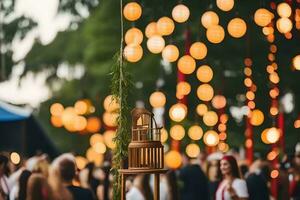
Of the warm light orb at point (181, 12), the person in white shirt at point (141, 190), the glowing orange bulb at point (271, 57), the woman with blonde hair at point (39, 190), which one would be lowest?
the woman with blonde hair at point (39, 190)

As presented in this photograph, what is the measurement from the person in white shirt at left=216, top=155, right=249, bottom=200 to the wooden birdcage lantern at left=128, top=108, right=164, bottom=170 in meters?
1.75

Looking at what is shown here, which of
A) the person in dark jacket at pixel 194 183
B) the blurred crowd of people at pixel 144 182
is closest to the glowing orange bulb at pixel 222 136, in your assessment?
the blurred crowd of people at pixel 144 182

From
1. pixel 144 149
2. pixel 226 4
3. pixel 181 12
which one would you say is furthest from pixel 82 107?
pixel 144 149

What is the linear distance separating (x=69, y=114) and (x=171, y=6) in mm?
Result: 8003

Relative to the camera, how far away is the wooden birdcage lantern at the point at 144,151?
8.95 metres

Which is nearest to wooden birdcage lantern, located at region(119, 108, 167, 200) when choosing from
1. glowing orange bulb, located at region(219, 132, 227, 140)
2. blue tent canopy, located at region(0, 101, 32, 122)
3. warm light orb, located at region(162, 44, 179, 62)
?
warm light orb, located at region(162, 44, 179, 62)

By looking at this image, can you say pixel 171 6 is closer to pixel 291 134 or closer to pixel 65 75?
pixel 291 134

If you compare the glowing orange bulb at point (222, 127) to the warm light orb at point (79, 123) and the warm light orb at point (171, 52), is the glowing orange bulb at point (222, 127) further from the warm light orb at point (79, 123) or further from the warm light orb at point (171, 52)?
the warm light orb at point (171, 52)

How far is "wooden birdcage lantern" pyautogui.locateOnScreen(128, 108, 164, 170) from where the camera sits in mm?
9086

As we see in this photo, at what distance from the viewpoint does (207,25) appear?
15539 mm

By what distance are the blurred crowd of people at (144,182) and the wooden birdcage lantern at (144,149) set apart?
0.55 metres

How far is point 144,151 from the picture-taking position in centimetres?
915

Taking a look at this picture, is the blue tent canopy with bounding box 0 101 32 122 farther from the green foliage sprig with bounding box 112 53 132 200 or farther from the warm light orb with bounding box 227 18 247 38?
the green foliage sprig with bounding box 112 53 132 200

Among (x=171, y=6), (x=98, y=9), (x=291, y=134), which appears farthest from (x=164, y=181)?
(x=98, y=9)
